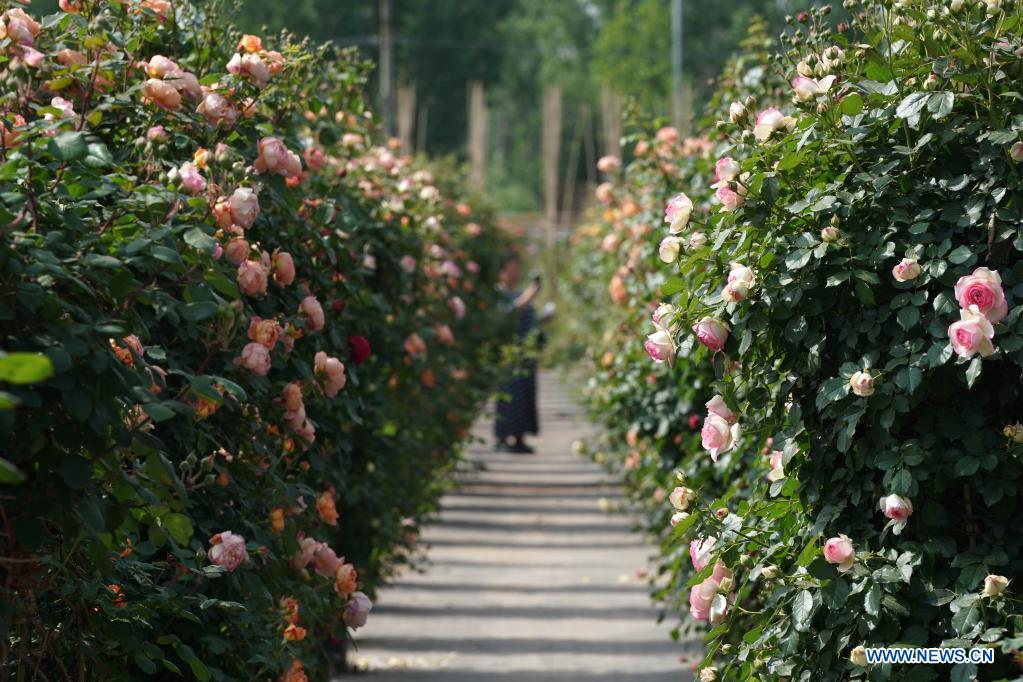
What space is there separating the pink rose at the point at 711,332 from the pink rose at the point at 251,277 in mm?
964

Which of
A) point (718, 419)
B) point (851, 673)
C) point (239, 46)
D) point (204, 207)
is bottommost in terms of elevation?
point (851, 673)

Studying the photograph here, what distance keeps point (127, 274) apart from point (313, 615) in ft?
4.91

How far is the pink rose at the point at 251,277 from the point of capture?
120 inches

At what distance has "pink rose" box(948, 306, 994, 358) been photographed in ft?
7.75

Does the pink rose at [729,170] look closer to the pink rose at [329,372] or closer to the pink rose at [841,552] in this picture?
the pink rose at [841,552]

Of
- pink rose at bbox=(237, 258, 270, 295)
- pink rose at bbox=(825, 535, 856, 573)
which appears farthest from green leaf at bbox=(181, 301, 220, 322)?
pink rose at bbox=(825, 535, 856, 573)

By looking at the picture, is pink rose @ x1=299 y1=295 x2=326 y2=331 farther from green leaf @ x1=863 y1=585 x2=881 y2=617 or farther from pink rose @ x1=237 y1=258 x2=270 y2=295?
green leaf @ x1=863 y1=585 x2=881 y2=617

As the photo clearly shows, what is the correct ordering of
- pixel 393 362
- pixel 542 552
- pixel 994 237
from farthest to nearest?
pixel 542 552, pixel 393 362, pixel 994 237

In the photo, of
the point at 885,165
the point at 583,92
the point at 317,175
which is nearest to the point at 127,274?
the point at 885,165

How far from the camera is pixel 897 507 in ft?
8.16

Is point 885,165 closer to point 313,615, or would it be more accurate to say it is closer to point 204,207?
point 204,207

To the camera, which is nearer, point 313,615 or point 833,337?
point 833,337

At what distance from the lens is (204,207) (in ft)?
8.64

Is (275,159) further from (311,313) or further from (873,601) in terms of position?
(873,601)
